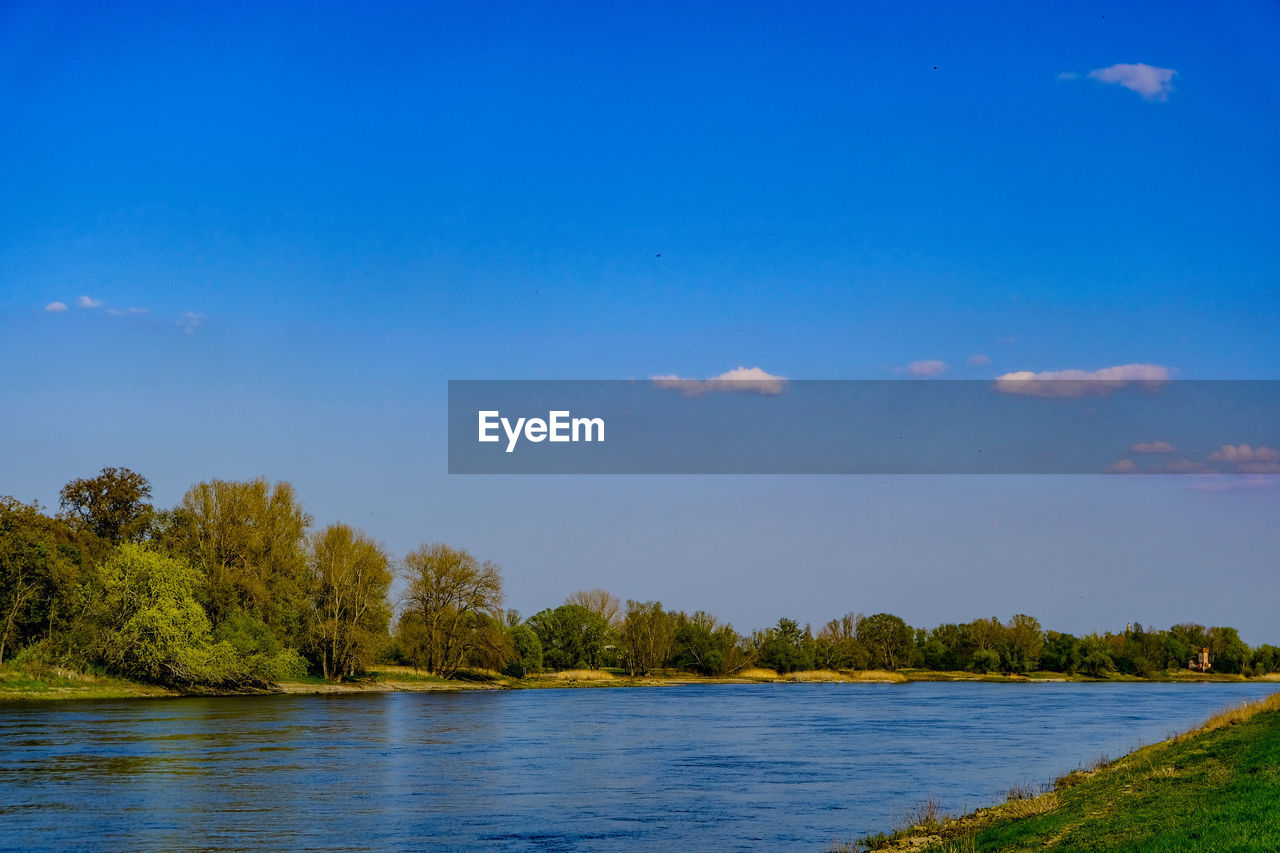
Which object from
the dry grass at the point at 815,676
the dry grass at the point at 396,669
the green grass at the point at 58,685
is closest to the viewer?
the green grass at the point at 58,685

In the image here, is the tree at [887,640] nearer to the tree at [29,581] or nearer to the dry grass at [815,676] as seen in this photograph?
the dry grass at [815,676]

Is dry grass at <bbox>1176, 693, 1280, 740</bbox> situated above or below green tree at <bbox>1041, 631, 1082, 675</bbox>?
above

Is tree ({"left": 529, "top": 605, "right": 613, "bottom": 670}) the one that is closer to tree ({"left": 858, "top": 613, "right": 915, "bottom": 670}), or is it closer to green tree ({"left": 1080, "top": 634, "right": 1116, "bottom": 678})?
tree ({"left": 858, "top": 613, "right": 915, "bottom": 670})

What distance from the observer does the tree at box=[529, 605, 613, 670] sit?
121 m

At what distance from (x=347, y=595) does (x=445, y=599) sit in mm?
11043

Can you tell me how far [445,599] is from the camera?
3595 inches

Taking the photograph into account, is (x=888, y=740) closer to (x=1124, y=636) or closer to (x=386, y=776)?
(x=386, y=776)

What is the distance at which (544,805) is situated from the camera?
26203mm

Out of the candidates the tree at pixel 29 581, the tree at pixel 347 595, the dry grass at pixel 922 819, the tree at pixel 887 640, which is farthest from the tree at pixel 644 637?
the dry grass at pixel 922 819

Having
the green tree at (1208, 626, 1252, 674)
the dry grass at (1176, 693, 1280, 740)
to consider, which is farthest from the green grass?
the green tree at (1208, 626, 1252, 674)

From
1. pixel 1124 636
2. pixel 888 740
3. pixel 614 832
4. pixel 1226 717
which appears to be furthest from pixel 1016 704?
pixel 1124 636

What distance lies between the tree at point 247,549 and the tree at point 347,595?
6.32 ft

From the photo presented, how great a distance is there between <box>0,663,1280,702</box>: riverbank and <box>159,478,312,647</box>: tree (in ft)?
17.6

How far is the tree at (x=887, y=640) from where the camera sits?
154 metres
